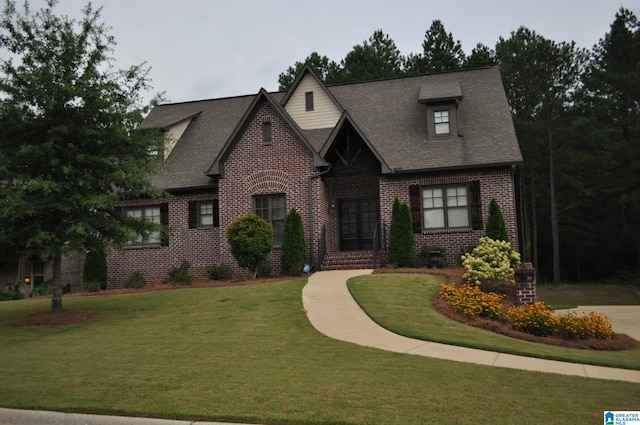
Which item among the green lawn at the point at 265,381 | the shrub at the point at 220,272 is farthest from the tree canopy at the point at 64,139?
the shrub at the point at 220,272

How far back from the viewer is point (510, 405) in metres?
5.94

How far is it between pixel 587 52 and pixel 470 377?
3454 centimetres

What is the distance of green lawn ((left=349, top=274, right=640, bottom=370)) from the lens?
8859 millimetres

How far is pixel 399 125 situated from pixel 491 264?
7.49 m

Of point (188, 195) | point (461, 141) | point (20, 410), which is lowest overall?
point (20, 410)

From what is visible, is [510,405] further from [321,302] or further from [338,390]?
[321,302]

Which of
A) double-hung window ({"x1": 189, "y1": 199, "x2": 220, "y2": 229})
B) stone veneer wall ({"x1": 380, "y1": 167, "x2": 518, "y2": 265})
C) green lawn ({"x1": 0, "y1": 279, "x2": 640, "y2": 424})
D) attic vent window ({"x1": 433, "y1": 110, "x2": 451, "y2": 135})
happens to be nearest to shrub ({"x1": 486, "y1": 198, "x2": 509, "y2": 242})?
stone veneer wall ({"x1": 380, "y1": 167, "x2": 518, "y2": 265})

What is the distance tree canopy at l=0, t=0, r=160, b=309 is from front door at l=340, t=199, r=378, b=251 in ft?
30.2

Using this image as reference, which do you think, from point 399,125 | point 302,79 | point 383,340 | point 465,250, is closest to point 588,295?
A: point 465,250

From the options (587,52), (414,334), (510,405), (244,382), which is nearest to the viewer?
(510,405)

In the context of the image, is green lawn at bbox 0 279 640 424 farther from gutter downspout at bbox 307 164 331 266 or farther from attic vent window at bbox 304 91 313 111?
attic vent window at bbox 304 91 313 111

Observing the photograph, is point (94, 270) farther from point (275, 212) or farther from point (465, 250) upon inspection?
point (465, 250)

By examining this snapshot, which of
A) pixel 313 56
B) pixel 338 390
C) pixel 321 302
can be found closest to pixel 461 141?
pixel 321 302

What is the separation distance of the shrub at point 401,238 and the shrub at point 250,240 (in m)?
3.95
